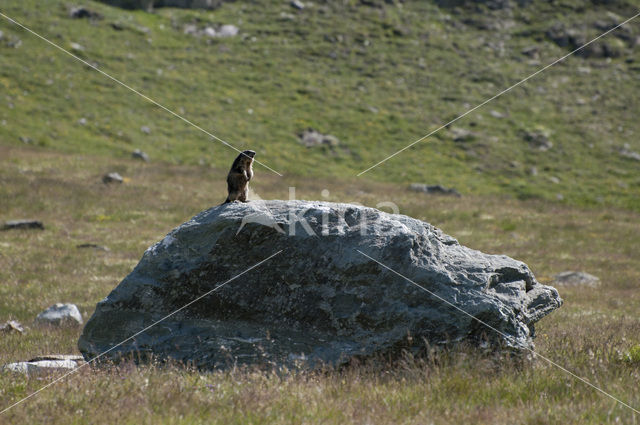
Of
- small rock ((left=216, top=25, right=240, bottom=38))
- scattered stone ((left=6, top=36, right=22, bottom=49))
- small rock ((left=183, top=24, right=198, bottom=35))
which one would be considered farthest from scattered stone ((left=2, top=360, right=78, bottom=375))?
small rock ((left=216, top=25, right=240, bottom=38))

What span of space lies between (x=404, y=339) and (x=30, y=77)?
4474 cm

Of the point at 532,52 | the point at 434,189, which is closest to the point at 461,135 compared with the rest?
the point at 434,189

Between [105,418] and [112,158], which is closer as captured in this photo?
[105,418]

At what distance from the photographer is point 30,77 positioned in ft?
144

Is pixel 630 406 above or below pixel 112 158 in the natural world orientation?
above

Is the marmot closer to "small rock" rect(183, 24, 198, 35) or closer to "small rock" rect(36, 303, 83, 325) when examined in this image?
"small rock" rect(36, 303, 83, 325)

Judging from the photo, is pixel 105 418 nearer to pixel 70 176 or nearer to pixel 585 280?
pixel 585 280

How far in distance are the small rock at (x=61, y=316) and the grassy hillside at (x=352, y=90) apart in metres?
27.3

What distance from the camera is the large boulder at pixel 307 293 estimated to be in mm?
7535

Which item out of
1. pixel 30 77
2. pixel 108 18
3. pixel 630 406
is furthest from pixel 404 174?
pixel 630 406

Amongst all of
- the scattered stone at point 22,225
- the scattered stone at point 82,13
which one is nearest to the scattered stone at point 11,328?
the scattered stone at point 22,225

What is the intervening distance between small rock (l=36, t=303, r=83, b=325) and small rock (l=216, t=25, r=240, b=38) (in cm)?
5147

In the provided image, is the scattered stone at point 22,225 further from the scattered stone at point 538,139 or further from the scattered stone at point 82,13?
the scattered stone at point 538,139

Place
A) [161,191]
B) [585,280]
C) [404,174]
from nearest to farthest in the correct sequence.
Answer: [585,280] < [161,191] < [404,174]
